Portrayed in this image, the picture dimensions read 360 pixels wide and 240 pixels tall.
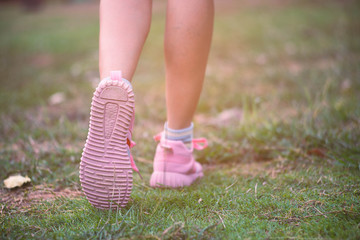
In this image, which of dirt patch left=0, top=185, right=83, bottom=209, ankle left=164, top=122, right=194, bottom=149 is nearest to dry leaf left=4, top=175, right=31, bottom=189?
dirt patch left=0, top=185, right=83, bottom=209

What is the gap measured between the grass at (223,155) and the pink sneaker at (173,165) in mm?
56

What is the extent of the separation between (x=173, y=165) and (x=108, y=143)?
0.41 m

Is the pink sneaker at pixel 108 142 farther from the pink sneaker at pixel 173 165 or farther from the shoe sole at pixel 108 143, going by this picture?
the pink sneaker at pixel 173 165

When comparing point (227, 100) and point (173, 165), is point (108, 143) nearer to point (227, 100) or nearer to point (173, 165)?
point (173, 165)

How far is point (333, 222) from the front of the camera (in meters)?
0.97

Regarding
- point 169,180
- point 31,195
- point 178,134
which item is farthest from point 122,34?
point 31,195

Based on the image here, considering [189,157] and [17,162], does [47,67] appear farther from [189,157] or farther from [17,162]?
[189,157]

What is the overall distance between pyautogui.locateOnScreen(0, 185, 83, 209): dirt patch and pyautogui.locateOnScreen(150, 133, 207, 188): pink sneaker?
316 mm

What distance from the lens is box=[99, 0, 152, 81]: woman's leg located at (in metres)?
1.10

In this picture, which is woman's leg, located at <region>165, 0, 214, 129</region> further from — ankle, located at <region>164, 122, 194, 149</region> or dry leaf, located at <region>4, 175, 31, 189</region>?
dry leaf, located at <region>4, 175, 31, 189</region>

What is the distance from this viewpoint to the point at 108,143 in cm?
106

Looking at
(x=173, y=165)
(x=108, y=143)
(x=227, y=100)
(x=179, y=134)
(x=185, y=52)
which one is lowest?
(x=227, y=100)

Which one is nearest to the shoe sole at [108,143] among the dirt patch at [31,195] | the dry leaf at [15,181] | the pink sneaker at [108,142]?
the pink sneaker at [108,142]

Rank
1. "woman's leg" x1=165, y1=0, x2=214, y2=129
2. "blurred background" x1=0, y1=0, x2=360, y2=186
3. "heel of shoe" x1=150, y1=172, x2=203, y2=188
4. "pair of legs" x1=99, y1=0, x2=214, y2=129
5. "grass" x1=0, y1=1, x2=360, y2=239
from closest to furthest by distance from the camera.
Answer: "grass" x1=0, y1=1, x2=360, y2=239
"pair of legs" x1=99, y1=0, x2=214, y2=129
"woman's leg" x1=165, y1=0, x2=214, y2=129
"heel of shoe" x1=150, y1=172, x2=203, y2=188
"blurred background" x1=0, y1=0, x2=360, y2=186
